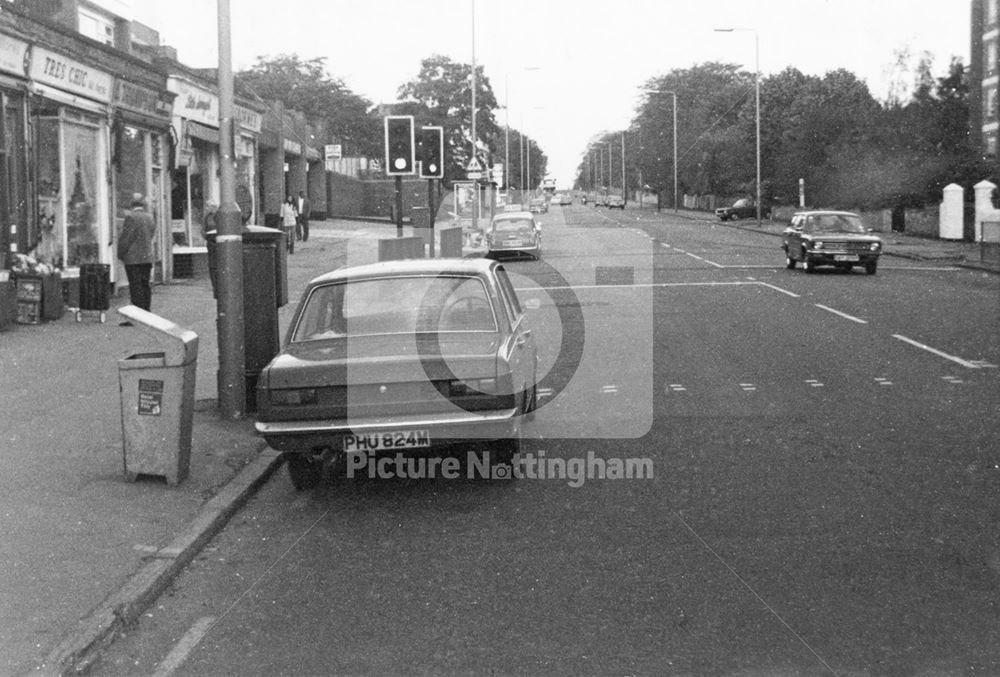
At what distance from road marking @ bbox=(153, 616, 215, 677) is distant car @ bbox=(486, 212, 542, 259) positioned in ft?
103

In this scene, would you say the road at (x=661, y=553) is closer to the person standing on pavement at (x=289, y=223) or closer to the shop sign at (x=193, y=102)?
the shop sign at (x=193, y=102)

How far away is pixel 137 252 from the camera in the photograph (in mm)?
17984

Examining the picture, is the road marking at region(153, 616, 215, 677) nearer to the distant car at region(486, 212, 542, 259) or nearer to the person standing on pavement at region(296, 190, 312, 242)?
the distant car at region(486, 212, 542, 259)

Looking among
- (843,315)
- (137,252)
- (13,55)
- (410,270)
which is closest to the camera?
(410,270)

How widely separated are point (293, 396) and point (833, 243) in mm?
23036

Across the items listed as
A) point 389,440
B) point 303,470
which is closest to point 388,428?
point 389,440

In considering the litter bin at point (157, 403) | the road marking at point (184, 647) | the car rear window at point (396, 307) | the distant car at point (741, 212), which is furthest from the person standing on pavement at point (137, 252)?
the distant car at point (741, 212)

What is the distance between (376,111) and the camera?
113 meters

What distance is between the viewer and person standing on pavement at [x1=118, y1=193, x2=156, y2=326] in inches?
707

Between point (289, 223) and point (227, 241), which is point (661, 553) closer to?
point (227, 241)

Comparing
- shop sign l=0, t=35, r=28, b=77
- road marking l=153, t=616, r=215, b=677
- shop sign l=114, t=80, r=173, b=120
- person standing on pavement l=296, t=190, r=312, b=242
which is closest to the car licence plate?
road marking l=153, t=616, r=215, b=677

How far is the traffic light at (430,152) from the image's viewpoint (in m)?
21.9

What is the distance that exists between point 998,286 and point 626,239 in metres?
22.5

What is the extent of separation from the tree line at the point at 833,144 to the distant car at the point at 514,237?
19.8m
